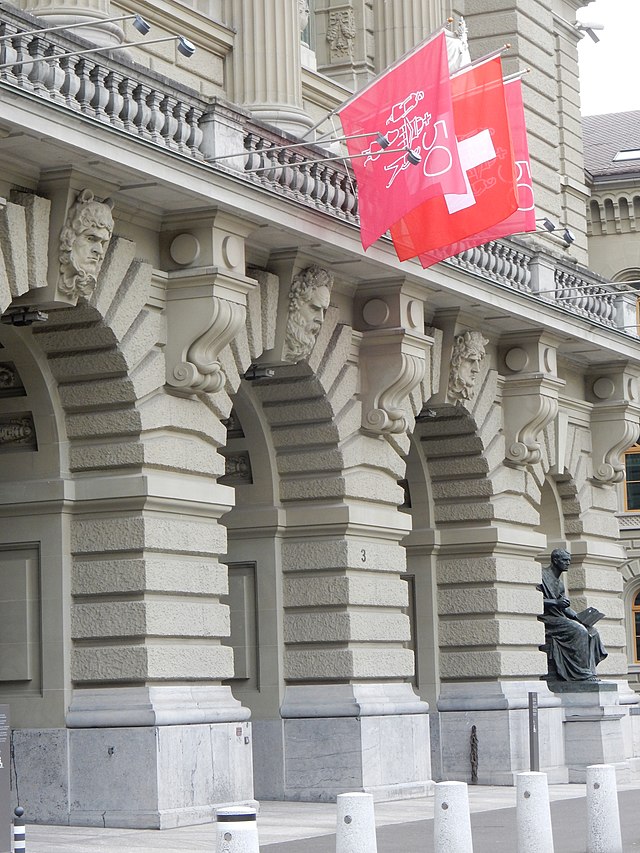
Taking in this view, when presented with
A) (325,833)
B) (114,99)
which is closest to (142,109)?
(114,99)

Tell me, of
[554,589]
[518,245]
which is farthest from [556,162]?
[554,589]

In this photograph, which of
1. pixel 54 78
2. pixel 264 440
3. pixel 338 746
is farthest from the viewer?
pixel 264 440

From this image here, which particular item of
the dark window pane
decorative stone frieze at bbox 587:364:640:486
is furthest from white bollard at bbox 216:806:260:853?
the dark window pane

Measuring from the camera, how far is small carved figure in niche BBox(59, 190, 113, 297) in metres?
19.7

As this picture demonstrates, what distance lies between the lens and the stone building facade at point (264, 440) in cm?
2017

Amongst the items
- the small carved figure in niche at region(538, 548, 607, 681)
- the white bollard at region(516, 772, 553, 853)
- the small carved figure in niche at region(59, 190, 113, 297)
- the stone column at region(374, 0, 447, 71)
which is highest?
the stone column at region(374, 0, 447, 71)

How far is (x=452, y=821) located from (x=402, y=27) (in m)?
18.1

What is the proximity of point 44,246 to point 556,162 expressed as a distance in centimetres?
1774

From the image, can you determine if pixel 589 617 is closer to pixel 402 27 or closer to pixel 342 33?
pixel 402 27

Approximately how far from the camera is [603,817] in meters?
16.9

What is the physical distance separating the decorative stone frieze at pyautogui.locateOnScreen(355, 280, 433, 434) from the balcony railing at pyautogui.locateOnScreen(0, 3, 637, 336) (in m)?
1.43

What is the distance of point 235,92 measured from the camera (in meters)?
25.9

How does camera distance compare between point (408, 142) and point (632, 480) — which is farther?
point (632, 480)

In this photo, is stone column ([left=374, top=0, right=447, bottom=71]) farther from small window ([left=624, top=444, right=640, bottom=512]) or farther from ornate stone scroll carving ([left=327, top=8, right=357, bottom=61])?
small window ([left=624, top=444, right=640, bottom=512])
